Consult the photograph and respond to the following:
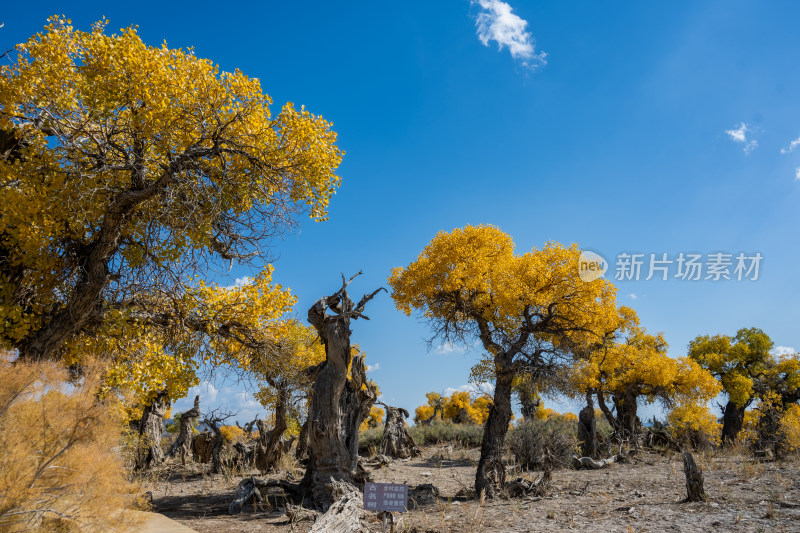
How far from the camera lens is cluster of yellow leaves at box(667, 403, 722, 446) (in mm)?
18203

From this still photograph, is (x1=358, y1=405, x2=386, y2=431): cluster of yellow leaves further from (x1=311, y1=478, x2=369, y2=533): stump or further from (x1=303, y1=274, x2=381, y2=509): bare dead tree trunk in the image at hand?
(x1=311, y1=478, x2=369, y2=533): stump

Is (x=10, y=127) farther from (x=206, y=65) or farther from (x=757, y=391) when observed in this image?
(x=757, y=391)

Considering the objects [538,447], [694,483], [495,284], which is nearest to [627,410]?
[538,447]

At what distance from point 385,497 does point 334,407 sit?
11.4 feet

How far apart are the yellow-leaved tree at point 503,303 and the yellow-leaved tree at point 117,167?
563 cm

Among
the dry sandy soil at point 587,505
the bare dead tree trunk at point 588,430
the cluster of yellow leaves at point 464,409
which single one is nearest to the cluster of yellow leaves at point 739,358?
the bare dead tree trunk at point 588,430

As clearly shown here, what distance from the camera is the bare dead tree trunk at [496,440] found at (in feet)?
35.1

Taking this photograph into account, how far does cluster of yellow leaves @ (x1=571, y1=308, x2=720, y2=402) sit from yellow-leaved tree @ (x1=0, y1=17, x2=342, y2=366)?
15235 millimetres

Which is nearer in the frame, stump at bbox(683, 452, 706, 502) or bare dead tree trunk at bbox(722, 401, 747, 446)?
stump at bbox(683, 452, 706, 502)

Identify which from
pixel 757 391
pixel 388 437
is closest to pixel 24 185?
pixel 388 437

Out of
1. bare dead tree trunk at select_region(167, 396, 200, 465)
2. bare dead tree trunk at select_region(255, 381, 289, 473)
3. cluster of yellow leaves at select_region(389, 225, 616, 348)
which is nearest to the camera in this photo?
cluster of yellow leaves at select_region(389, 225, 616, 348)

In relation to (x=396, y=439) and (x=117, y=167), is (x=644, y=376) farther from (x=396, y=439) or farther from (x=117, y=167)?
(x=117, y=167)

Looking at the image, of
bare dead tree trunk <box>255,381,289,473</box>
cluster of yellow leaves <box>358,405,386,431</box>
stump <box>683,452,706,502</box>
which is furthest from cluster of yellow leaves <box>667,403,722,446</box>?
cluster of yellow leaves <box>358,405,386,431</box>

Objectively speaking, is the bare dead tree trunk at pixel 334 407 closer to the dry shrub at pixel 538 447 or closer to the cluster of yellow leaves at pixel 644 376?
the dry shrub at pixel 538 447
